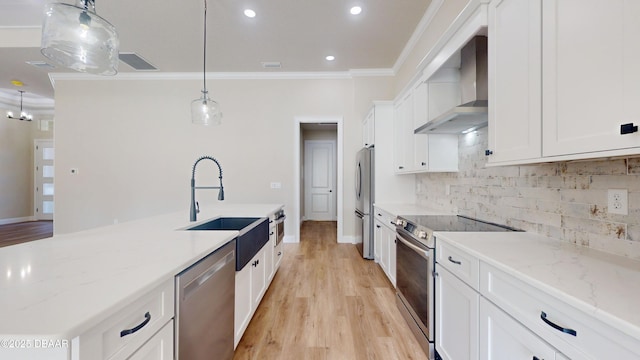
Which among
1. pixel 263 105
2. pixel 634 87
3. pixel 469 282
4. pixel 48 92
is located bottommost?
pixel 469 282

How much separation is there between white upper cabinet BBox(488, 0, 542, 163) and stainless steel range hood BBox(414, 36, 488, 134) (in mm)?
262

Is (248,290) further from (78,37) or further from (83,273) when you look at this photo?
(78,37)

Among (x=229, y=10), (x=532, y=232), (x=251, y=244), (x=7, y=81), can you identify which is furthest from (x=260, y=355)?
(x=7, y=81)

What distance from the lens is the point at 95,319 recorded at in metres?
0.62

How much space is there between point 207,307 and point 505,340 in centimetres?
136

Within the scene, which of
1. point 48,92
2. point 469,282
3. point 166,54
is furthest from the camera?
point 48,92

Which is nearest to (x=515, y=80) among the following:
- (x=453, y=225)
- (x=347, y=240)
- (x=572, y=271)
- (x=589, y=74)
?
(x=589, y=74)

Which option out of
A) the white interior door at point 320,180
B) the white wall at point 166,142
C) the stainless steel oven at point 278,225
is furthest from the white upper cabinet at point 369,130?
the white interior door at point 320,180

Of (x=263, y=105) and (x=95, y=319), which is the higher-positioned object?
(x=263, y=105)

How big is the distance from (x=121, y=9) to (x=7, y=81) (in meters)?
4.45

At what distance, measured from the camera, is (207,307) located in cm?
124

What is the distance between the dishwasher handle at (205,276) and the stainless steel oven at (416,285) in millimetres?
1315

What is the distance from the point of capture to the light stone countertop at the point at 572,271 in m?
0.70

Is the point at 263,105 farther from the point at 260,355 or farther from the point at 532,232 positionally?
the point at 532,232
